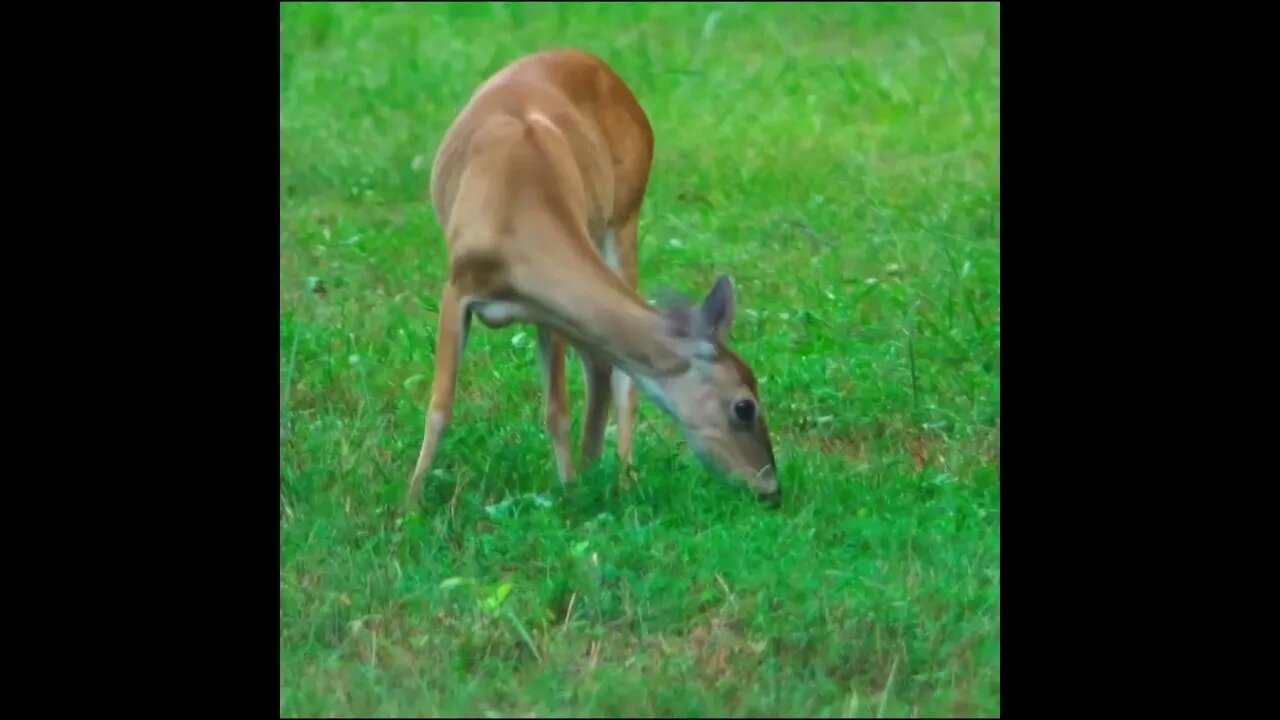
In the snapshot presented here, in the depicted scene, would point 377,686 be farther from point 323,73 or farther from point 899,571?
point 323,73

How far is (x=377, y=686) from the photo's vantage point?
5406mm

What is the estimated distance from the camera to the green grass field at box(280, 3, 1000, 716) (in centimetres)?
564

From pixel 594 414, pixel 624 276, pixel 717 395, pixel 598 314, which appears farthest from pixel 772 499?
pixel 624 276

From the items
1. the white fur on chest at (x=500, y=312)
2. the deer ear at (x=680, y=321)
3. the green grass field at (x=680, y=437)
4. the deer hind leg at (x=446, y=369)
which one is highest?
the deer ear at (x=680, y=321)

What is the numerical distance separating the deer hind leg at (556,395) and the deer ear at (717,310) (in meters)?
0.63

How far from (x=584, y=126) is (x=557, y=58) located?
40 centimetres

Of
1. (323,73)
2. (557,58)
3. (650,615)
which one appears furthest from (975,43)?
(650,615)

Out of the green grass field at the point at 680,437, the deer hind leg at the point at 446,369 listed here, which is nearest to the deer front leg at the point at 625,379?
the green grass field at the point at 680,437

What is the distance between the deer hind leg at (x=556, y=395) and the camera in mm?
7461

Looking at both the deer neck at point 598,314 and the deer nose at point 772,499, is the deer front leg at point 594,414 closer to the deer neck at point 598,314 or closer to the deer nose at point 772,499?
the deer neck at point 598,314

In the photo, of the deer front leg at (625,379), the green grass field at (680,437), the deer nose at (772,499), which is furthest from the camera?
the deer front leg at (625,379)

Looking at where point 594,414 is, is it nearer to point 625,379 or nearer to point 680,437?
point 625,379

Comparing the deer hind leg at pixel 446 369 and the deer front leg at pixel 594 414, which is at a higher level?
the deer hind leg at pixel 446 369

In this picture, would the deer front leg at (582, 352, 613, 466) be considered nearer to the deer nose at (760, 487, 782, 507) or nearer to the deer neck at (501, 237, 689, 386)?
the deer neck at (501, 237, 689, 386)
